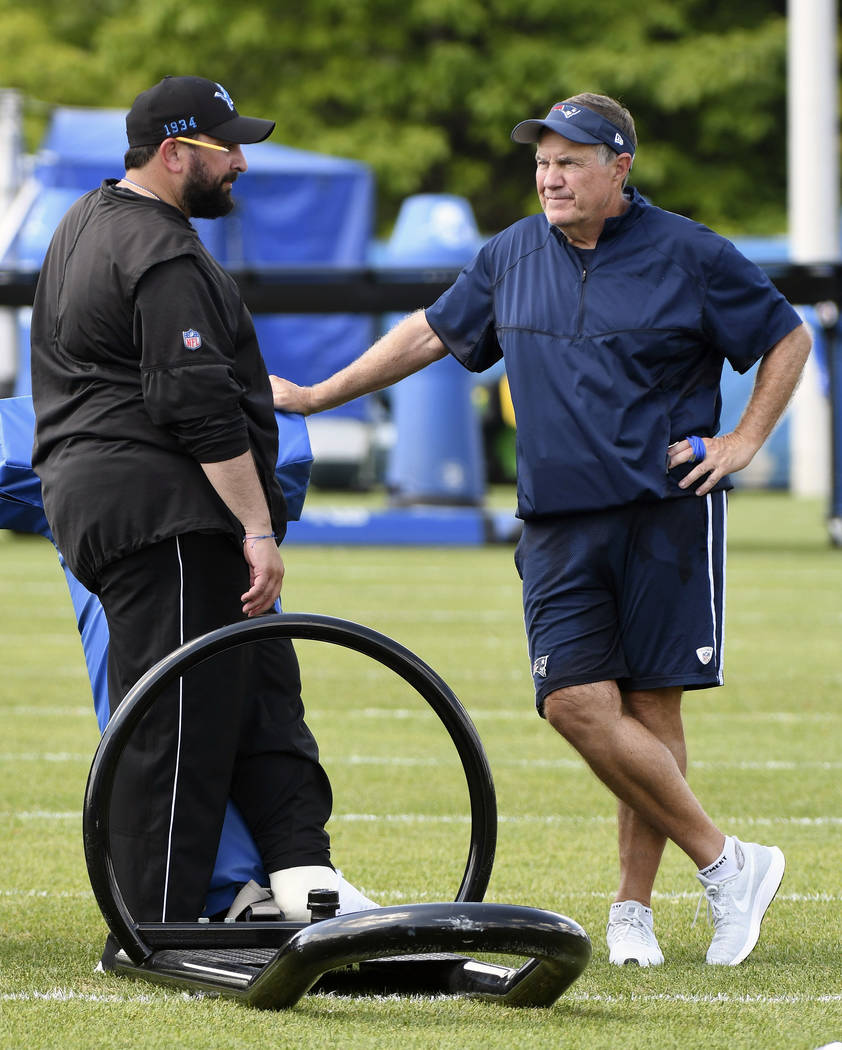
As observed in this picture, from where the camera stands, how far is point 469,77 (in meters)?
37.1

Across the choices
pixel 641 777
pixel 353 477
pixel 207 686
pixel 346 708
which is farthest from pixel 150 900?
pixel 353 477

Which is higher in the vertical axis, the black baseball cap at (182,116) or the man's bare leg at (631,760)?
the black baseball cap at (182,116)

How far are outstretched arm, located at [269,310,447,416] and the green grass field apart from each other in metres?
1.41

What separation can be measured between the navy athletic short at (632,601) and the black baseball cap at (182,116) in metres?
1.25

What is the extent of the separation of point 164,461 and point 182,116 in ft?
2.63

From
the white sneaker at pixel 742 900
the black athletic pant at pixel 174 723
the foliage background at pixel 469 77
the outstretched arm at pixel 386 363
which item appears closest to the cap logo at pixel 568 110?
the outstretched arm at pixel 386 363

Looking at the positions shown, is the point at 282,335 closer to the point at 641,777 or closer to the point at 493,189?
the point at 493,189

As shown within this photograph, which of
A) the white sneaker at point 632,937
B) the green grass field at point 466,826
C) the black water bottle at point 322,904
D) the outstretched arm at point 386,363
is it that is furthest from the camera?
the outstretched arm at point 386,363

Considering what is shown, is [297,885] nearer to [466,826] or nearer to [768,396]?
[768,396]

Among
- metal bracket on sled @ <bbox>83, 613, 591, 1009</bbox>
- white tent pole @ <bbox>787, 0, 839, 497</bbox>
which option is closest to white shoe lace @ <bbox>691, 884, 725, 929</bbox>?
metal bracket on sled @ <bbox>83, 613, 591, 1009</bbox>

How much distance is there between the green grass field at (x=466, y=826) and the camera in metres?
4.05

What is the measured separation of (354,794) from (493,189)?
32131 millimetres

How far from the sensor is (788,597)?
531 inches

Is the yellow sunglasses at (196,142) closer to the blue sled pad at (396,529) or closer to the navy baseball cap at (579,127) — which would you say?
the navy baseball cap at (579,127)
